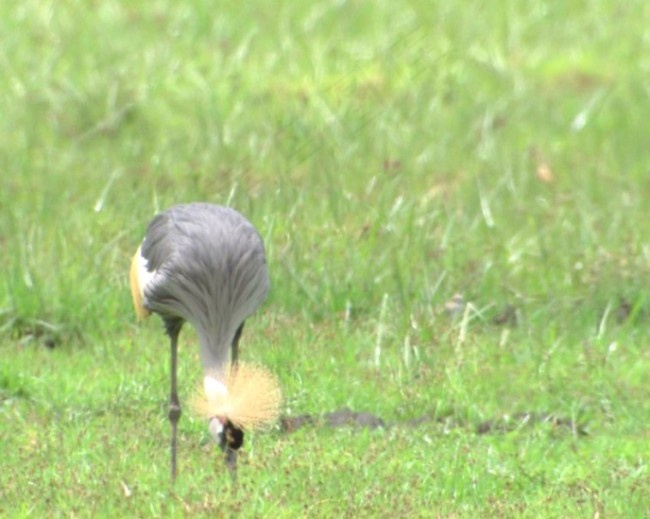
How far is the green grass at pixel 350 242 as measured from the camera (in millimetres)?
6453

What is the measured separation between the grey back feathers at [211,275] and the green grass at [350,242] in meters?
0.52

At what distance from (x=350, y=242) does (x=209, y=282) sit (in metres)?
Answer: 1.94

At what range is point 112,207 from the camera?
877 centimetres

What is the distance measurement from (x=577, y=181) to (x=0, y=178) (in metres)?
3.14

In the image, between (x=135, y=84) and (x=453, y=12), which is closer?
(x=135, y=84)

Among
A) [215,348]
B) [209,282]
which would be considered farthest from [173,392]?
[209,282]

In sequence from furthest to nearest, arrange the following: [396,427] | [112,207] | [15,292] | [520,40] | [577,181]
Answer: [520,40], [577,181], [112,207], [15,292], [396,427]

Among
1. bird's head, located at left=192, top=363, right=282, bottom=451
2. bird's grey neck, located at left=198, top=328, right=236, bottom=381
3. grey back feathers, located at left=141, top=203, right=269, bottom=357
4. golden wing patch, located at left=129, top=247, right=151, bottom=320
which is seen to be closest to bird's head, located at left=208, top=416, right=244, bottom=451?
bird's head, located at left=192, top=363, right=282, bottom=451

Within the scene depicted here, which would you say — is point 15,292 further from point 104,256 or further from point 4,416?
point 4,416

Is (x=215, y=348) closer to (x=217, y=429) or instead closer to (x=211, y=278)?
(x=211, y=278)

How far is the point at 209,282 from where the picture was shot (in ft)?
21.2

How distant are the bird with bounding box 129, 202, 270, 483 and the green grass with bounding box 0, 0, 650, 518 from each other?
389mm

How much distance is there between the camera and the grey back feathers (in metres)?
6.47

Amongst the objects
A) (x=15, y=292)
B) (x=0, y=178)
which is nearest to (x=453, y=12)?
(x=0, y=178)
